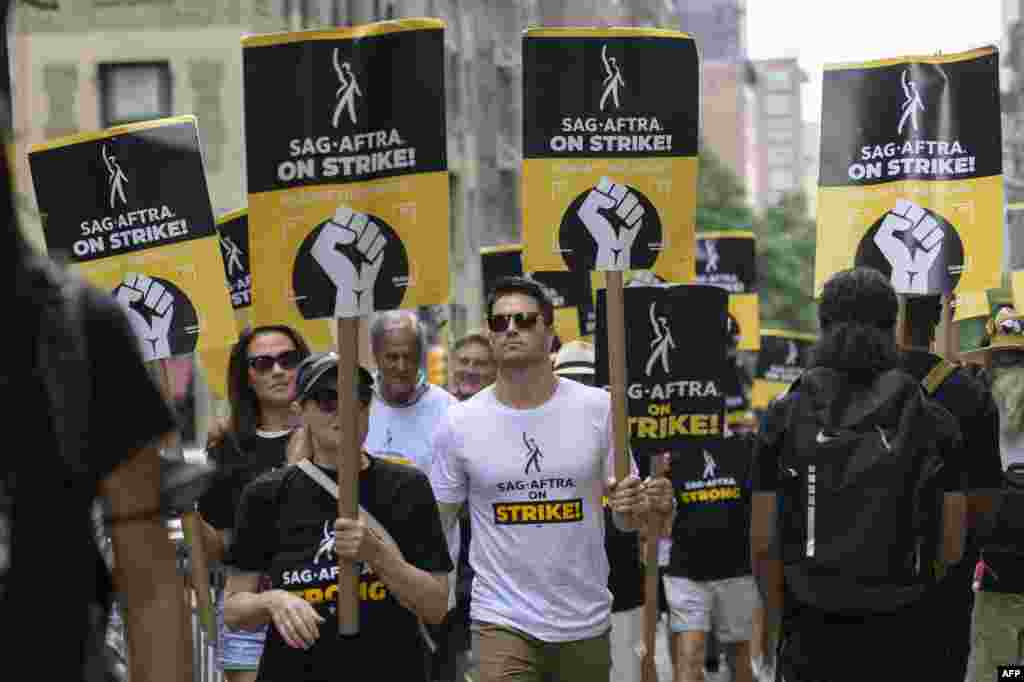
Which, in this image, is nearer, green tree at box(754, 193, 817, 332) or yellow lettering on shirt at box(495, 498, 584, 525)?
yellow lettering on shirt at box(495, 498, 584, 525)

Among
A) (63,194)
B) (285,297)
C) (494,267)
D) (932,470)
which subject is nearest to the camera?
(932,470)

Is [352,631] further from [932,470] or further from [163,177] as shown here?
[163,177]

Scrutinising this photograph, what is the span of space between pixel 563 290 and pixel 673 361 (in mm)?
6414

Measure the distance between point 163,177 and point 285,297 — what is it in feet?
7.10

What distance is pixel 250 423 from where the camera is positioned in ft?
28.7

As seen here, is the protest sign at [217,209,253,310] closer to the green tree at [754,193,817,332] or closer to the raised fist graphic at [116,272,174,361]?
the raised fist graphic at [116,272,174,361]

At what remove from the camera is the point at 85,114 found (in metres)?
37.2

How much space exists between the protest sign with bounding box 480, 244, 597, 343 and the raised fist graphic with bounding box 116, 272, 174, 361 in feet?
18.9

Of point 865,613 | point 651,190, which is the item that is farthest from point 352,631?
point 651,190

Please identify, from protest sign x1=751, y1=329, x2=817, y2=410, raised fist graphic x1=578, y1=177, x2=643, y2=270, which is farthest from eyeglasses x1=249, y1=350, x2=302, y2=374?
protest sign x1=751, y1=329, x2=817, y2=410

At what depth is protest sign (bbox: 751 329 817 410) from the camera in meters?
21.6

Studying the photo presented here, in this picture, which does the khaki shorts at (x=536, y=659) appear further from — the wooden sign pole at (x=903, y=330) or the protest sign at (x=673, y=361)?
the protest sign at (x=673, y=361)

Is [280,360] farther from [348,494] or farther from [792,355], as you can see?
[792,355]

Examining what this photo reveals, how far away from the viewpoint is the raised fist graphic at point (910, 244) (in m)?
9.82
